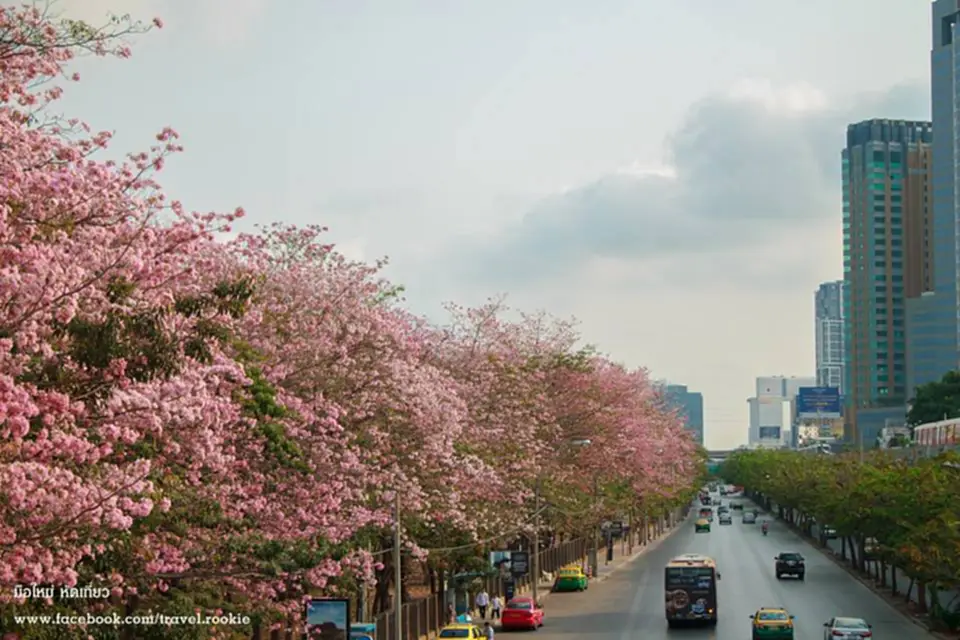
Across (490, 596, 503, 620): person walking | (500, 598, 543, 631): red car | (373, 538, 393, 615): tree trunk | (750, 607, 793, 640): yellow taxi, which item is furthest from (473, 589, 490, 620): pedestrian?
(750, 607, 793, 640): yellow taxi

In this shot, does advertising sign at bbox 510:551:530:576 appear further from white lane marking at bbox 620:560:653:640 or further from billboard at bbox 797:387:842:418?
billboard at bbox 797:387:842:418

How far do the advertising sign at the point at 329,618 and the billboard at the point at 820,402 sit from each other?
16962 cm

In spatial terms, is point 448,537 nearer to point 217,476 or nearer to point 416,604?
point 416,604

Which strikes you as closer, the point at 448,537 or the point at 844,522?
the point at 448,537

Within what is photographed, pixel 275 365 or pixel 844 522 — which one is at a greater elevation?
pixel 275 365

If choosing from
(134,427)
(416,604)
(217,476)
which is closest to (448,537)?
(416,604)

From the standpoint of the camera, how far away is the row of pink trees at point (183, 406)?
1622cm

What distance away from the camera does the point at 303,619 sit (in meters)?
30.9

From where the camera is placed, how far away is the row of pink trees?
1622 cm

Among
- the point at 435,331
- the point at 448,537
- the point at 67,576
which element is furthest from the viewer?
the point at 435,331

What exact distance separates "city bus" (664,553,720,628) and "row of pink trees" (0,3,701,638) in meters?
7.95

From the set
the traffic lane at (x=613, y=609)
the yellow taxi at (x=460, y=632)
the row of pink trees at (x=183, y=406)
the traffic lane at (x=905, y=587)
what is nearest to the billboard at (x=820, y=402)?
the traffic lane at (x=905, y=587)

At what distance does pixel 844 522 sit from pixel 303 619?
175 feet

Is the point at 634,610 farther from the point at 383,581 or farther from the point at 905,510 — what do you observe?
the point at 383,581
